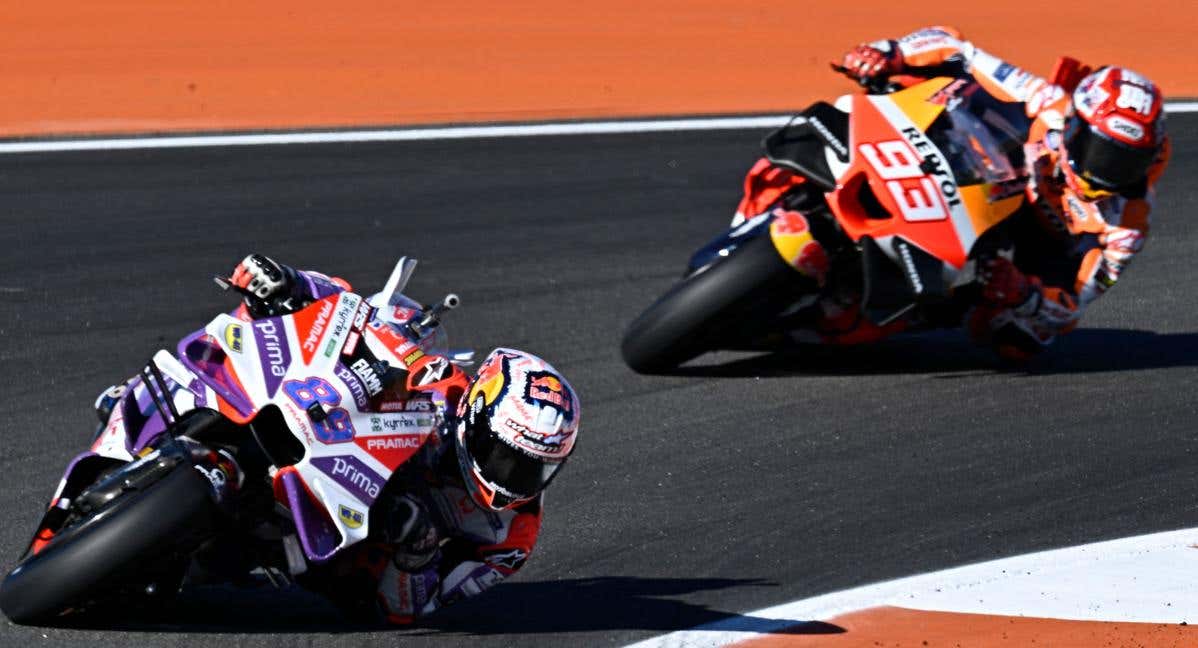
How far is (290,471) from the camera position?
5.51m

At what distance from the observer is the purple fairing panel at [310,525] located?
5.50 meters

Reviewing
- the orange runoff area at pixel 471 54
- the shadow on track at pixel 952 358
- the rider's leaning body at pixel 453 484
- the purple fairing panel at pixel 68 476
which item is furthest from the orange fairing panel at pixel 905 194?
the orange runoff area at pixel 471 54

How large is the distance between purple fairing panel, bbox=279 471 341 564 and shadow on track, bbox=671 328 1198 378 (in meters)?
4.17

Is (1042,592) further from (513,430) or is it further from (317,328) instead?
(317,328)

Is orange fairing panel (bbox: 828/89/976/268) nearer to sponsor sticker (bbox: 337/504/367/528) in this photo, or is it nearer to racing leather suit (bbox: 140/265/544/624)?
racing leather suit (bbox: 140/265/544/624)

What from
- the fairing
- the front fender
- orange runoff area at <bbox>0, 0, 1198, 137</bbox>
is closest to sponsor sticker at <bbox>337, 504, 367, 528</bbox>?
the fairing

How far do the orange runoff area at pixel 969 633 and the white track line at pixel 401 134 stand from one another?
30.9 ft

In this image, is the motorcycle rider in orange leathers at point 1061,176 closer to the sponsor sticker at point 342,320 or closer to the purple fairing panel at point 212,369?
the sponsor sticker at point 342,320

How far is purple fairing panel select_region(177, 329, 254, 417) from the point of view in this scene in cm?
561

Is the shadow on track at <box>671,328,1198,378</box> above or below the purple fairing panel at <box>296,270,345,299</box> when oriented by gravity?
below

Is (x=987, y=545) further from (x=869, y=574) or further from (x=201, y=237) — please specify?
(x=201, y=237)

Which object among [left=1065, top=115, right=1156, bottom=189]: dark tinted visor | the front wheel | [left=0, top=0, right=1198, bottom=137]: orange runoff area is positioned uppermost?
[left=1065, top=115, right=1156, bottom=189]: dark tinted visor

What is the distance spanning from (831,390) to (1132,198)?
5.47 feet

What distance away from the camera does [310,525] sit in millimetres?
5535
